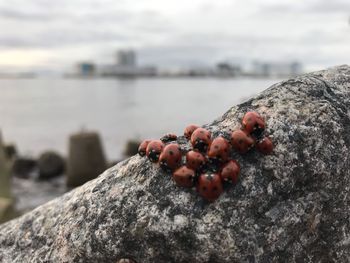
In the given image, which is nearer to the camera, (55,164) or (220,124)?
(220,124)

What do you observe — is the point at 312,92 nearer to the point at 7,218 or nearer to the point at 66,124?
the point at 7,218

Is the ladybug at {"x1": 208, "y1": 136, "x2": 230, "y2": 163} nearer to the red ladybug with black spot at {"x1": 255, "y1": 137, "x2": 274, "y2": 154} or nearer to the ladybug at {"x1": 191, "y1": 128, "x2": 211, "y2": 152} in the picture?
the ladybug at {"x1": 191, "y1": 128, "x2": 211, "y2": 152}

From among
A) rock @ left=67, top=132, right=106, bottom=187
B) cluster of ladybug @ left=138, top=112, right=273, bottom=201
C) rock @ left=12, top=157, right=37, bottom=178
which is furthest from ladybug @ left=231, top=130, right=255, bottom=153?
rock @ left=12, top=157, right=37, bottom=178

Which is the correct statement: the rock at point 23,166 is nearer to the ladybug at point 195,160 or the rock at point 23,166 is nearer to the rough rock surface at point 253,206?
the rough rock surface at point 253,206

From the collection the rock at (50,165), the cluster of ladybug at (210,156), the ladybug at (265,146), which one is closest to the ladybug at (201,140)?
the cluster of ladybug at (210,156)

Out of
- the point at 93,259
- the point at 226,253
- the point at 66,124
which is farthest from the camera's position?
the point at 66,124

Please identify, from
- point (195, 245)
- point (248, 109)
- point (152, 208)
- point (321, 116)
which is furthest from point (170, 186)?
point (321, 116)

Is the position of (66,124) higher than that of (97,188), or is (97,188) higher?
(97,188)

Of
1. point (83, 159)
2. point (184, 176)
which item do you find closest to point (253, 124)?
point (184, 176)
